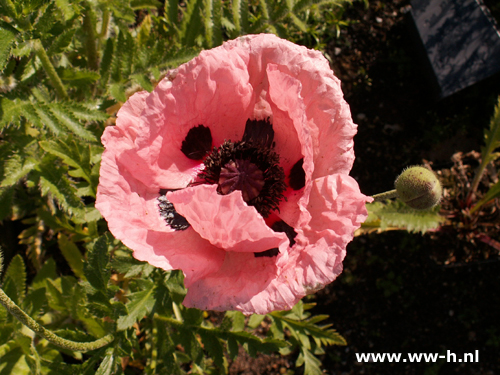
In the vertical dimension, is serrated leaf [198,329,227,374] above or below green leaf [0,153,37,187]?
below

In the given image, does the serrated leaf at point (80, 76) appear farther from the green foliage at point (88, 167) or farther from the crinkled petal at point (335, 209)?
the crinkled petal at point (335, 209)

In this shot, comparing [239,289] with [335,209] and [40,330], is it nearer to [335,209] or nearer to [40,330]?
[335,209]

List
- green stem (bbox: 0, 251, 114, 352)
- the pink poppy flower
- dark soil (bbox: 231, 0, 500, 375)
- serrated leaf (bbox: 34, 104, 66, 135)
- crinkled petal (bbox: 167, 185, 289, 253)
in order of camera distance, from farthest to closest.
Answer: dark soil (bbox: 231, 0, 500, 375), serrated leaf (bbox: 34, 104, 66, 135), the pink poppy flower, crinkled petal (bbox: 167, 185, 289, 253), green stem (bbox: 0, 251, 114, 352)

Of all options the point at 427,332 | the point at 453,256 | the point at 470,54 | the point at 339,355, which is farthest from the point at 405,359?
the point at 470,54

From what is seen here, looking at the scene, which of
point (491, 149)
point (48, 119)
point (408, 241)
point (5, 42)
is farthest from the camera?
point (408, 241)

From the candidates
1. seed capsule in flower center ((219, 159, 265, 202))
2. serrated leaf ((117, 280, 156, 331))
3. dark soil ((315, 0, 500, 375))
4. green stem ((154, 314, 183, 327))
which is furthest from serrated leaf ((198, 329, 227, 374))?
dark soil ((315, 0, 500, 375))

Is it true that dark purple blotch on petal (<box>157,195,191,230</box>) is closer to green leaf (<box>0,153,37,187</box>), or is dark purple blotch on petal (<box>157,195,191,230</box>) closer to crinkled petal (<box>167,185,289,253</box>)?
crinkled petal (<box>167,185,289,253</box>)

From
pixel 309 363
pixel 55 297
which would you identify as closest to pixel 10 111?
pixel 55 297
